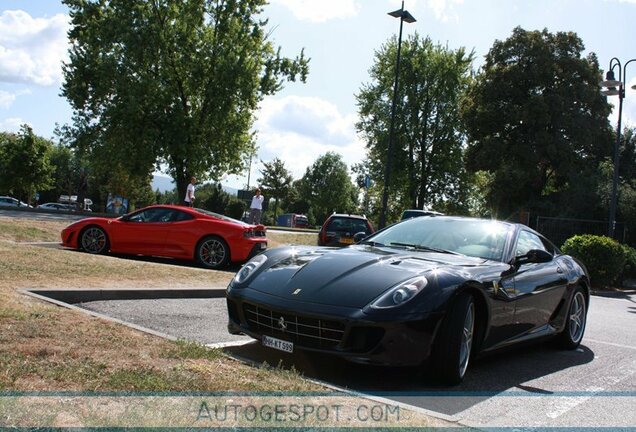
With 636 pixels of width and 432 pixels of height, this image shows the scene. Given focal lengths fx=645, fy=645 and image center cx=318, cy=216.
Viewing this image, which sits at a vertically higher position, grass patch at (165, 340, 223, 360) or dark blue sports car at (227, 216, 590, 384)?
dark blue sports car at (227, 216, 590, 384)

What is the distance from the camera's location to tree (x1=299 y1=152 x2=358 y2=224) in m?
105

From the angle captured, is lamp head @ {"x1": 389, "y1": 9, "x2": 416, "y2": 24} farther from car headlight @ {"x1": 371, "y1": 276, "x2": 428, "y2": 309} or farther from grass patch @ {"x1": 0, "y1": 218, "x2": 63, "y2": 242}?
car headlight @ {"x1": 371, "y1": 276, "x2": 428, "y2": 309}

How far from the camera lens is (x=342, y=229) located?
57.4 feet

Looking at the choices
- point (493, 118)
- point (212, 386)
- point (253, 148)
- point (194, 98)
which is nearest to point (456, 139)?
point (493, 118)

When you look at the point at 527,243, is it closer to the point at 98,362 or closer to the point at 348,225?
the point at 98,362

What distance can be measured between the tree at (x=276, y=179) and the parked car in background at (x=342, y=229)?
244 ft

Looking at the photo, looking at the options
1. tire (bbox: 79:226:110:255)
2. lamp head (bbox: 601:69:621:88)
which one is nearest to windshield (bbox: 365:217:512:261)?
tire (bbox: 79:226:110:255)

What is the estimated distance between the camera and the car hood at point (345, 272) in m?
4.87

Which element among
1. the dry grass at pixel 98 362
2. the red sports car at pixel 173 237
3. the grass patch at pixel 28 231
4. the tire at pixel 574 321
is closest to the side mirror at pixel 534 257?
the tire at pixel 574 321

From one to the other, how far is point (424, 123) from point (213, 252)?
34.8 m

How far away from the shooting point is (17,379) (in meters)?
3.62

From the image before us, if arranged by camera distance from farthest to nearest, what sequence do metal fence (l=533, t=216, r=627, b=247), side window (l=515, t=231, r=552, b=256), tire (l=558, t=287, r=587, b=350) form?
metal fence (l=533, t=216, r=627, b=247)
tire (l=558, t=287, r=587, b=350)
side window (l=515, t=231, r=552, b=256)

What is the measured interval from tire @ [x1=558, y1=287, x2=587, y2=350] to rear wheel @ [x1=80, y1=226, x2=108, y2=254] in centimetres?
975

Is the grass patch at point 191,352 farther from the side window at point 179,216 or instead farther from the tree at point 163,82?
the tree at point 163,82
